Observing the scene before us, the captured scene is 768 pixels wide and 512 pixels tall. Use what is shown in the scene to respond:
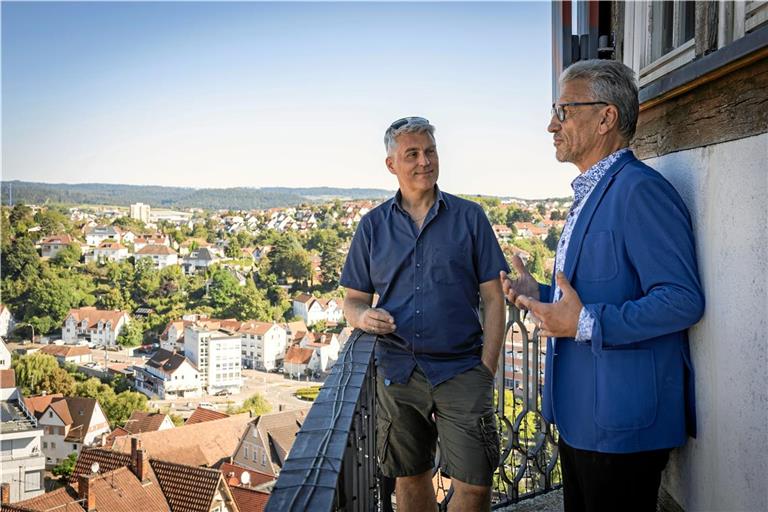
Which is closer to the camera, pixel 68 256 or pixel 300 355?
pixel 300 355

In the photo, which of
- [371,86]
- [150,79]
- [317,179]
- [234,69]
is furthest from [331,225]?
[150,79]

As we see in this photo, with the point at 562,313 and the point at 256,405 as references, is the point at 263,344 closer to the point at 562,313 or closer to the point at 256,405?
Answer: the point at 256,405

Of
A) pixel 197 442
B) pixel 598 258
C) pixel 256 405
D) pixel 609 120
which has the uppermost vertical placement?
pixel 609 120

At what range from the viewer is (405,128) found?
1974 mm

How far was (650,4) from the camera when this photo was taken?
1.93 metres

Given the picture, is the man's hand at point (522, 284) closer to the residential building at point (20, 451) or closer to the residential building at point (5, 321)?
the residential building at point (20, 451)

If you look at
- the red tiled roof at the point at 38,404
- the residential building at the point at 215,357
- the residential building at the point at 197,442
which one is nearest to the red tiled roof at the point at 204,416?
the residential building at the point at 197,442

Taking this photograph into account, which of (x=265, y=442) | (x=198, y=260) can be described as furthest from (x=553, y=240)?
(x=198, y=260)

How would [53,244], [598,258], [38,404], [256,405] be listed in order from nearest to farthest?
[598,258]
[38,404]
[256,405]
[53,244]

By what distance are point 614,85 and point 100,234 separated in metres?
63.7

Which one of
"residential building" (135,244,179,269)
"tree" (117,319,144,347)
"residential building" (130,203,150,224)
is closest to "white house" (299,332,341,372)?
"tree" (117,319,144,347)

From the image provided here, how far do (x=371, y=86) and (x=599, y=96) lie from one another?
8596 cm

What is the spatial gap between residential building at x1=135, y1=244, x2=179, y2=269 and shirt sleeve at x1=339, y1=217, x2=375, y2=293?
5501cm

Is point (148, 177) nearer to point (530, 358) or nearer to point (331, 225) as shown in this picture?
point (331, 225)
